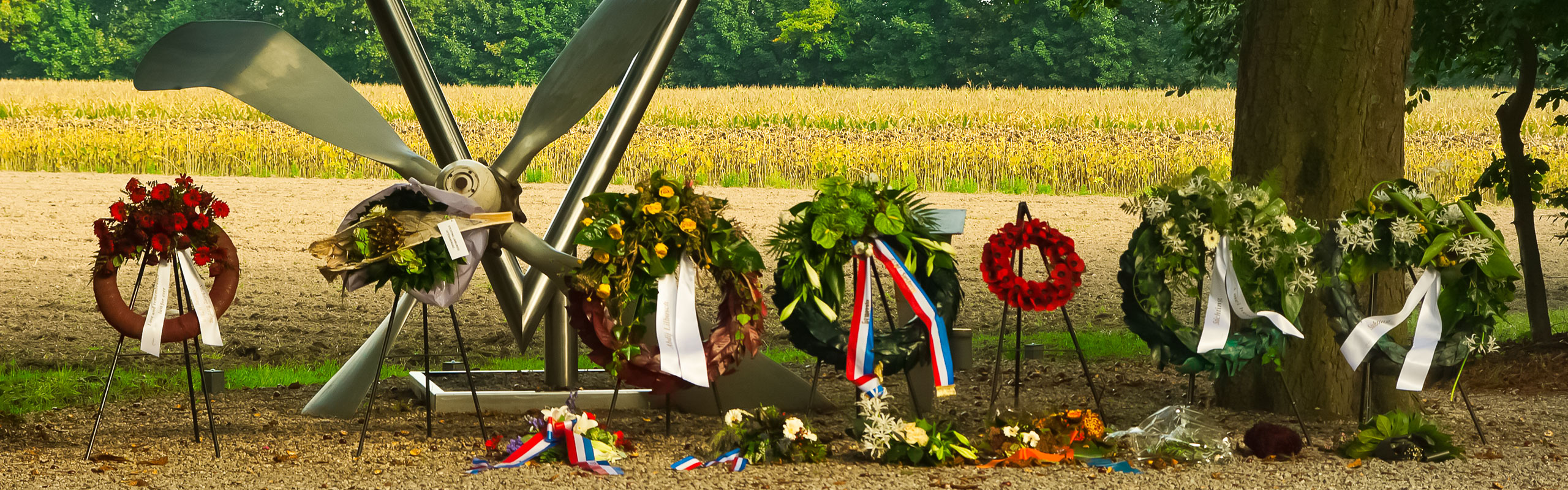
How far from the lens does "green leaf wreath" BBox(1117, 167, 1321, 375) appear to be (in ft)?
15.5

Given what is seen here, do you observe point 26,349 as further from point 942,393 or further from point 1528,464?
point 1528,464

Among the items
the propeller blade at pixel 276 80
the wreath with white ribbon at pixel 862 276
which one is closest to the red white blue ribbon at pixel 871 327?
the wreath with white ribbon at pixel 862 276

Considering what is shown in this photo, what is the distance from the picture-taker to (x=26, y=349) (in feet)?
25.0

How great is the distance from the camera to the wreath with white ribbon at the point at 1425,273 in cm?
469

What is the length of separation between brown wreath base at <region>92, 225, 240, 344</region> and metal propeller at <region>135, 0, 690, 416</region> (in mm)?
611

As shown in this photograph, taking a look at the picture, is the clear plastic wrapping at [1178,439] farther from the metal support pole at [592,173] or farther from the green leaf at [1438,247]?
the metal support pole at [592,173]

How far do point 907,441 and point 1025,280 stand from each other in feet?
2.57

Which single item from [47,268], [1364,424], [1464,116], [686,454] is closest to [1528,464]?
[1364,424]

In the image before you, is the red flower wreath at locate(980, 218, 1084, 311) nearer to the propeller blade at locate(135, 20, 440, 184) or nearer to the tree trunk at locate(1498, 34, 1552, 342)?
the propeller blade at locate(135, 20, 440, 184)

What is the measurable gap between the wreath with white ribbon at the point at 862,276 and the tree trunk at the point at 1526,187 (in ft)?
14.3

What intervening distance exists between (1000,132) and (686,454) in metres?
16.3

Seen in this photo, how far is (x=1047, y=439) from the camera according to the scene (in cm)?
465

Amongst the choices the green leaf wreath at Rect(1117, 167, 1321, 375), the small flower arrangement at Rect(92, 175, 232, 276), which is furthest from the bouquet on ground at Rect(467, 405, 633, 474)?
the green leaf wreath at Rect(1117, 167, 1321, 375)

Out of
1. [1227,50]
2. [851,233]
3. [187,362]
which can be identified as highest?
[1227,50]
